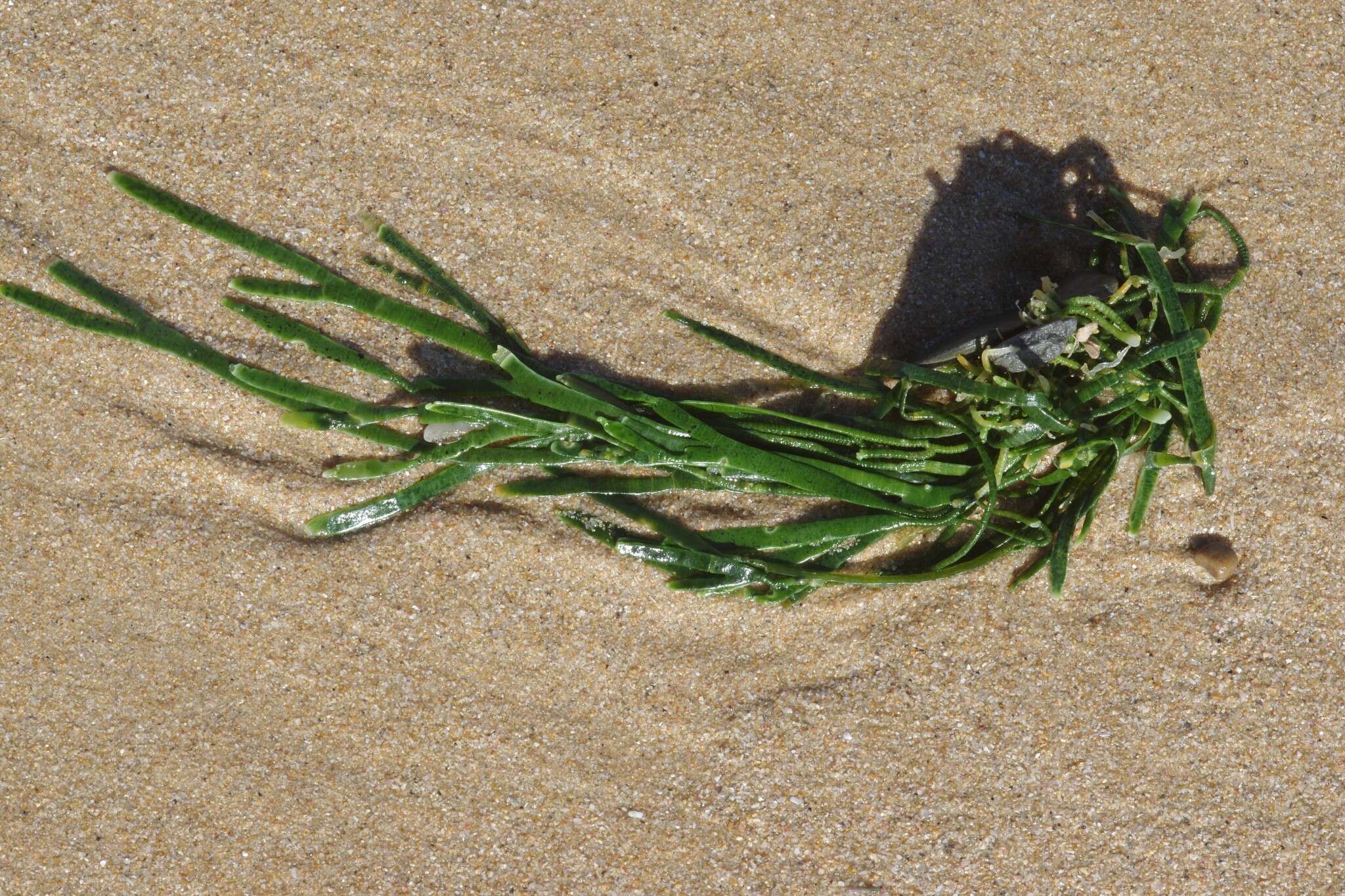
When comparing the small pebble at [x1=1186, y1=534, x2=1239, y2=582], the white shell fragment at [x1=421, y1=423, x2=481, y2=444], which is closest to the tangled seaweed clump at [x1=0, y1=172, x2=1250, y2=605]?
the white shell fragment at [x1=421, y1=423, x2=481, y2=444]

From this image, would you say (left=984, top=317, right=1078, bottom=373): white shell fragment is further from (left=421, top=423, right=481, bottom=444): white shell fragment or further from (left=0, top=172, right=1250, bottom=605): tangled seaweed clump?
(left=421, top=423, right=481, bottom=444): white shell fragment

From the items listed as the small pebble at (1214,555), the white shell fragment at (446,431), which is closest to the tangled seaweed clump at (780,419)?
the white shell fragment at (446,431)

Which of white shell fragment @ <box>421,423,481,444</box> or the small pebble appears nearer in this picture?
white shell fragment @ <box>421,423,481,444</box>

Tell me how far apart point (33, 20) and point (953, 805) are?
2753 mm

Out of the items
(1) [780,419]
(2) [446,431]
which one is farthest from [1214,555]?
(2) [446,431]

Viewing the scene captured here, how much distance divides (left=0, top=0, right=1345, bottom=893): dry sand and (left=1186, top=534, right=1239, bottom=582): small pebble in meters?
0.03

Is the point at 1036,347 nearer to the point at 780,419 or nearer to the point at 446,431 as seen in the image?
the point at 780,419

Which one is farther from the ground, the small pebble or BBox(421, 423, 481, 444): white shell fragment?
the small pebble

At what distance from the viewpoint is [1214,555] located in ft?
6.81

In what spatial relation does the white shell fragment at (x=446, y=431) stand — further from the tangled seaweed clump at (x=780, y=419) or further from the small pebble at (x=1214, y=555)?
the small pebble at (x=1214, y=555)

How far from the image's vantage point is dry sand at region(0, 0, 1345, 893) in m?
1.98

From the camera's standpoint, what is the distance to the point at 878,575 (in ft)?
6.58

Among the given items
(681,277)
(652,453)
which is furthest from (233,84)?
(652,453)

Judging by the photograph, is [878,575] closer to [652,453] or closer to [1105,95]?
[652,453]
